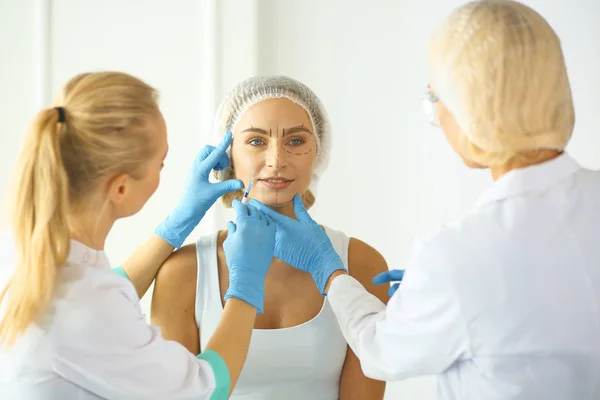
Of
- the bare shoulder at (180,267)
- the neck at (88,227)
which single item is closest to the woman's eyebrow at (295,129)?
the bare shoulder at (180,267)

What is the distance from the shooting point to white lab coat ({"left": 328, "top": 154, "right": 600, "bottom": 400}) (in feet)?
3.61

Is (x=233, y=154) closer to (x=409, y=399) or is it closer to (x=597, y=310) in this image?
(x=597, y=310)

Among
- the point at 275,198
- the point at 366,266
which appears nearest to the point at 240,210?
the point at 275,198

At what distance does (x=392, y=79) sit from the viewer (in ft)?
8.13

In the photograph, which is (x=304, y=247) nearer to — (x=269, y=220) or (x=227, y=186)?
(x=269, y=220)

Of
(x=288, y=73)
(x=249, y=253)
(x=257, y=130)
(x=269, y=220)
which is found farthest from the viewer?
(x=288, y=73)

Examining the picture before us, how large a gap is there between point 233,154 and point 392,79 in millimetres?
979

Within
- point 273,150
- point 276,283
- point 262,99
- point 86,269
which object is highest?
point 262,99

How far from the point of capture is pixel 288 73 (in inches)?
104

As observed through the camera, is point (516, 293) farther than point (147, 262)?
No

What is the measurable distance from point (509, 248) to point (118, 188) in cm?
65

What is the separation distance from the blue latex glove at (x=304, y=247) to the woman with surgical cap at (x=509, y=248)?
13.1 inches

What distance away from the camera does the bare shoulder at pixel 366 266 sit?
1689mm

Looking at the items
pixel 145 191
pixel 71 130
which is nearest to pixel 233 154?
pixel 145 191
